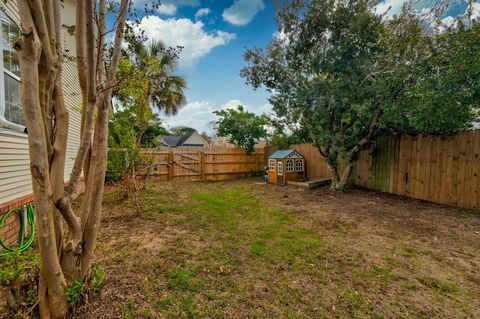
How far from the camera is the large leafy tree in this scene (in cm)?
1131

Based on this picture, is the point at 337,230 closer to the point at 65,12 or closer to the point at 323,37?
the point at 323,37

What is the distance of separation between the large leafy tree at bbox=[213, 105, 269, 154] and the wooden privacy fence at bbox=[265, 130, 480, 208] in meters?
5.40

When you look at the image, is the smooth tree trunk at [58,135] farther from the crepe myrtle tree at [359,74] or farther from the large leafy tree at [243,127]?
the large leafy tree at [243,127]

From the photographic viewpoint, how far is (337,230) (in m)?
3.60

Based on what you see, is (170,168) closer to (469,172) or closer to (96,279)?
(96,279)

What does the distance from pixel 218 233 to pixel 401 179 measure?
5.25m

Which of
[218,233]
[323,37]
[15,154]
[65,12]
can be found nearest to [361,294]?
[218,233]

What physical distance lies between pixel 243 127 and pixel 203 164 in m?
2.95

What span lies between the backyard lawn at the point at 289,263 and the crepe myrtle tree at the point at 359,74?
82.1 inches

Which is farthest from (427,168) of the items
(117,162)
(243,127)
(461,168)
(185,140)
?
(185,140)

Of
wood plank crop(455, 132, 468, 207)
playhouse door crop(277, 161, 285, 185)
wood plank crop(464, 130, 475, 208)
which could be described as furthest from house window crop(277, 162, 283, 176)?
wood plank crop(464, 130, 475, 208)

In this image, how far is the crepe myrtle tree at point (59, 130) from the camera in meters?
1.33

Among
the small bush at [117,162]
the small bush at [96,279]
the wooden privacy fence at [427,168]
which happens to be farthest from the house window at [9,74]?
the wooden privacy fence at [427,168]

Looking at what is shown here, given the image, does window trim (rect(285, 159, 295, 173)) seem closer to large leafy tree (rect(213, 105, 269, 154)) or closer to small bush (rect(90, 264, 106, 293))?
large leafy tree (rect(213, 105, 269, 154))
